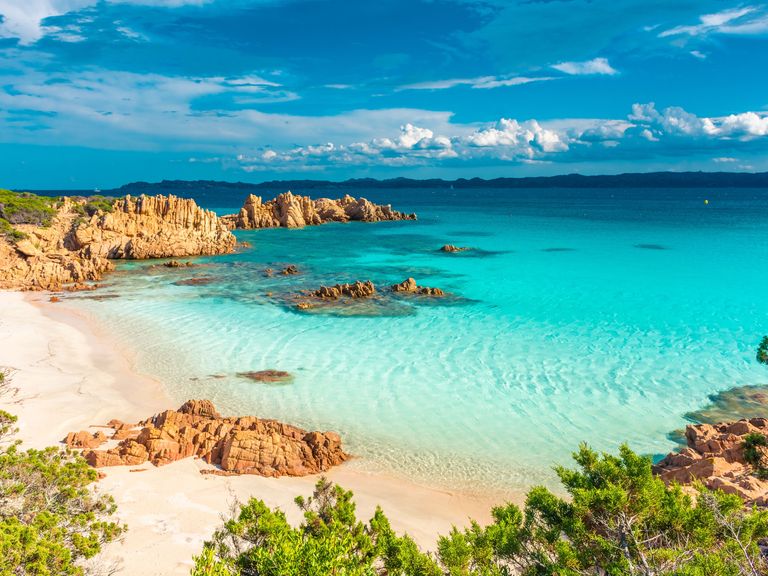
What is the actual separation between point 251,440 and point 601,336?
1662cm

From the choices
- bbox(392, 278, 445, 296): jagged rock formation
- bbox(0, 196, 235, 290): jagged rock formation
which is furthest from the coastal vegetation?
bbox(392, 278, 445, 296): jagged rock formation

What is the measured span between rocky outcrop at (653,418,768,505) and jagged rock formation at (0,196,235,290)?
36082mm

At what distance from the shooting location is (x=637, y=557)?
20.7 feet

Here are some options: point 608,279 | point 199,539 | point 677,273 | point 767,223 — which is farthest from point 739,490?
point 767,223

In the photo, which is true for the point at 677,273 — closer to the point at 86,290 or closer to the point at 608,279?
the point at 608,279

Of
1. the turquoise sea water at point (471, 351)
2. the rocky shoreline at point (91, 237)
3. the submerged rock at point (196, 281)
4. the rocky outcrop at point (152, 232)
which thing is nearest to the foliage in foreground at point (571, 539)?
the turquoise sea water at point (471, 351)

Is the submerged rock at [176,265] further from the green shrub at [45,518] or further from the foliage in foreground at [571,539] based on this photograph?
the foliage in foreground at [571,539]

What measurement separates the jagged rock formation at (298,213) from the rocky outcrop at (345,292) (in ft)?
163

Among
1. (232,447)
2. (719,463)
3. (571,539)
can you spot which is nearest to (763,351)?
(719,463)

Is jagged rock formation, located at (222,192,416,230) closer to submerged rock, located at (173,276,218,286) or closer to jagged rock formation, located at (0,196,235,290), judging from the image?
jagged rock formation, located at (0,196,235,290)

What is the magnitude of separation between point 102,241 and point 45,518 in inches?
1839

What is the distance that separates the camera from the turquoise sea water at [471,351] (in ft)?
46.4

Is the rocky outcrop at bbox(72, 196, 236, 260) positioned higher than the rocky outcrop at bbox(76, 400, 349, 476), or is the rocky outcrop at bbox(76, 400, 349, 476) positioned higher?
the rocky outcrop at bbox(72, 196, 236, 260)

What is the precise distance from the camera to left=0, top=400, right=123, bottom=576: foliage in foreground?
5.59 m
